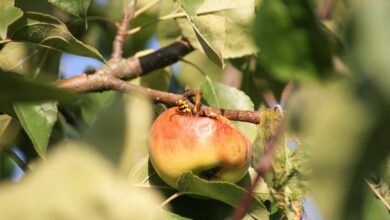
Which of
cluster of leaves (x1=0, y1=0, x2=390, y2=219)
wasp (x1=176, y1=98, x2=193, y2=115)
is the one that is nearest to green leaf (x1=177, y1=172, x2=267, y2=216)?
cluster of leaves (x1=0, y1=0, x2=390, y2=219)

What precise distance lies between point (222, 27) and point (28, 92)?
668 mm

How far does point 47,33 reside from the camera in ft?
3.04

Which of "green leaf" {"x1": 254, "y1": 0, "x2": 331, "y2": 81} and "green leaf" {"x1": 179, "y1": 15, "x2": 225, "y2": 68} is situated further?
"green leaf" {"x1": 179, "y1": 15, "x2": 225, "y2": 68}

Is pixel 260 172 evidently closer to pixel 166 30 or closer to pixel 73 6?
pixel 73 6

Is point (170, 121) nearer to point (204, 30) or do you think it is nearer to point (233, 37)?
point (204, 30)

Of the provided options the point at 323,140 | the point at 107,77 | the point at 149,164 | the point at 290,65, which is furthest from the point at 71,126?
the point at 323,140

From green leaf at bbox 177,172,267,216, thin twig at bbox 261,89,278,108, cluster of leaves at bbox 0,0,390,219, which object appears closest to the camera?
cluster of leaves at bbox 0,0,390,219

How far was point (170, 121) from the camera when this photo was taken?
2.99ft

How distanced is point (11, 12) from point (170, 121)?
0.81ft

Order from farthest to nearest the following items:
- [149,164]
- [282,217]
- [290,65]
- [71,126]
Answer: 1. [71,126]
2. [149,164]
3. [282,217]
4. [290,65]

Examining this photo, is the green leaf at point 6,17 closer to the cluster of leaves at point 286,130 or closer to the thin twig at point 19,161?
the cluster of leaves at point 286,130

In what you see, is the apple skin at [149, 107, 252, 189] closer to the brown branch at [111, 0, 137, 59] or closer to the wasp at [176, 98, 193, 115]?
the wasp at [176, 98, 193, 115]

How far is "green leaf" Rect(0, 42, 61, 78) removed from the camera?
42.7 inches

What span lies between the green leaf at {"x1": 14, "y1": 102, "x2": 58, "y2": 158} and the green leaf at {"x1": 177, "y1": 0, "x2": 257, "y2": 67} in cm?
24
